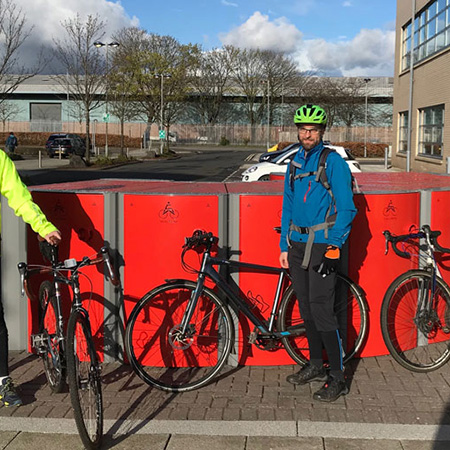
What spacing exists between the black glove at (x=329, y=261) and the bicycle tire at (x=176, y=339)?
820 millimetres

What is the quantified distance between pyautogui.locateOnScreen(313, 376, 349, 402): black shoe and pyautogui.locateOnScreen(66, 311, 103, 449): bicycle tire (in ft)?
4.95

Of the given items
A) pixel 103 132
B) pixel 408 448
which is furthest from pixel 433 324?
pixel 103 132

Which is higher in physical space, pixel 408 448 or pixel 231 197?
pixel 231 197

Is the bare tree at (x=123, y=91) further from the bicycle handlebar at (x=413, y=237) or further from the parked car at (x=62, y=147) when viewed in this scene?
the bicycle handlebar at (x=413, y=237)

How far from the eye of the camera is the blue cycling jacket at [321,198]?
4.21 m

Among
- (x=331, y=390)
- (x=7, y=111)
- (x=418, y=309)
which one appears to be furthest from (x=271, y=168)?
(x=7, y=111)

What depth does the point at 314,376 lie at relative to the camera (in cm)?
467

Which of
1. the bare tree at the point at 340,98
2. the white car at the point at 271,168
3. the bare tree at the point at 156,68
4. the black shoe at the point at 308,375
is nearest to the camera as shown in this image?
the black shoe at the point at 308,375

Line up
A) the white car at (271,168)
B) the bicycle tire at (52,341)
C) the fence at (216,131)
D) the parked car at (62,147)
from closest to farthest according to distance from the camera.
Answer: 1. the bicycle tire at (52,341)
2. the white car at (271,168)
3. the parked car at (62,147)
4. the fence at (216,131)

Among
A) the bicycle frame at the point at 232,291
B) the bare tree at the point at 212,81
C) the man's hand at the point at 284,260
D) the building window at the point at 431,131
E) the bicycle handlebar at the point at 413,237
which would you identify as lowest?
the bicycle frame at the point at 232,291

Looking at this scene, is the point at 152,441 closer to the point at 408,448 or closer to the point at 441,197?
the point at 408,448

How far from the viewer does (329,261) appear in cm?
419

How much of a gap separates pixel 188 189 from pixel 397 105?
32.0 m

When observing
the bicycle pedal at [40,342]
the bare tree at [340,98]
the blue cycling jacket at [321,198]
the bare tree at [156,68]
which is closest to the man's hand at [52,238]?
the bicycle pedal at [40,342]
